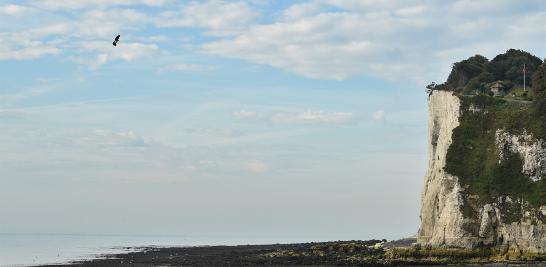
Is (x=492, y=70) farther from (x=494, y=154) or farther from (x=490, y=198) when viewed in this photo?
(x=490, y=198)

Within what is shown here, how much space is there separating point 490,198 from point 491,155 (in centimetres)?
646

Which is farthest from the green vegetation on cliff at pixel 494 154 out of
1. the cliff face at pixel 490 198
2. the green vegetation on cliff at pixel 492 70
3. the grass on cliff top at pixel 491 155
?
the green vegetation on cliff at pixel 492 70

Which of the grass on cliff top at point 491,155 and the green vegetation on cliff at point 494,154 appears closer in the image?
the green vegetation on cliff at point 494,154

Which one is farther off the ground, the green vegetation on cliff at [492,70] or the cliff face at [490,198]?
the green vegetation on cliff at [492,70]

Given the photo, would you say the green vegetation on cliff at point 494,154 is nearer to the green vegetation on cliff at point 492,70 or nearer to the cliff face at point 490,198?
the cliff face at point 490,198

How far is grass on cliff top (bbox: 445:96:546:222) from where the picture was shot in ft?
250

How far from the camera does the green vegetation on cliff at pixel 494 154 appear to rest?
249ft

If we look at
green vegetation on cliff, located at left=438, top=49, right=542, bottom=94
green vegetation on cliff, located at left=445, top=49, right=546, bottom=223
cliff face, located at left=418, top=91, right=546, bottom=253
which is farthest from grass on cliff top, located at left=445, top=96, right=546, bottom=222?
green vegetation on cliff, located at left=438, top=49, right=542, bottom=94

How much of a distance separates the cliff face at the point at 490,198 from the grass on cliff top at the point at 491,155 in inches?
4.4

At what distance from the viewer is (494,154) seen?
265ft

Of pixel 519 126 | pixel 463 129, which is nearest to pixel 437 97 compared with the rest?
pixel 463 129

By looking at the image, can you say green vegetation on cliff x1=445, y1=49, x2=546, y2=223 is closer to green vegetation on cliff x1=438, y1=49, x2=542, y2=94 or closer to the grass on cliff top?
the grass on cliff top

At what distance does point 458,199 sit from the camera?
79.3 m

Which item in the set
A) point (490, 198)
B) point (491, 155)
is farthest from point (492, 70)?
point (490, 198)
